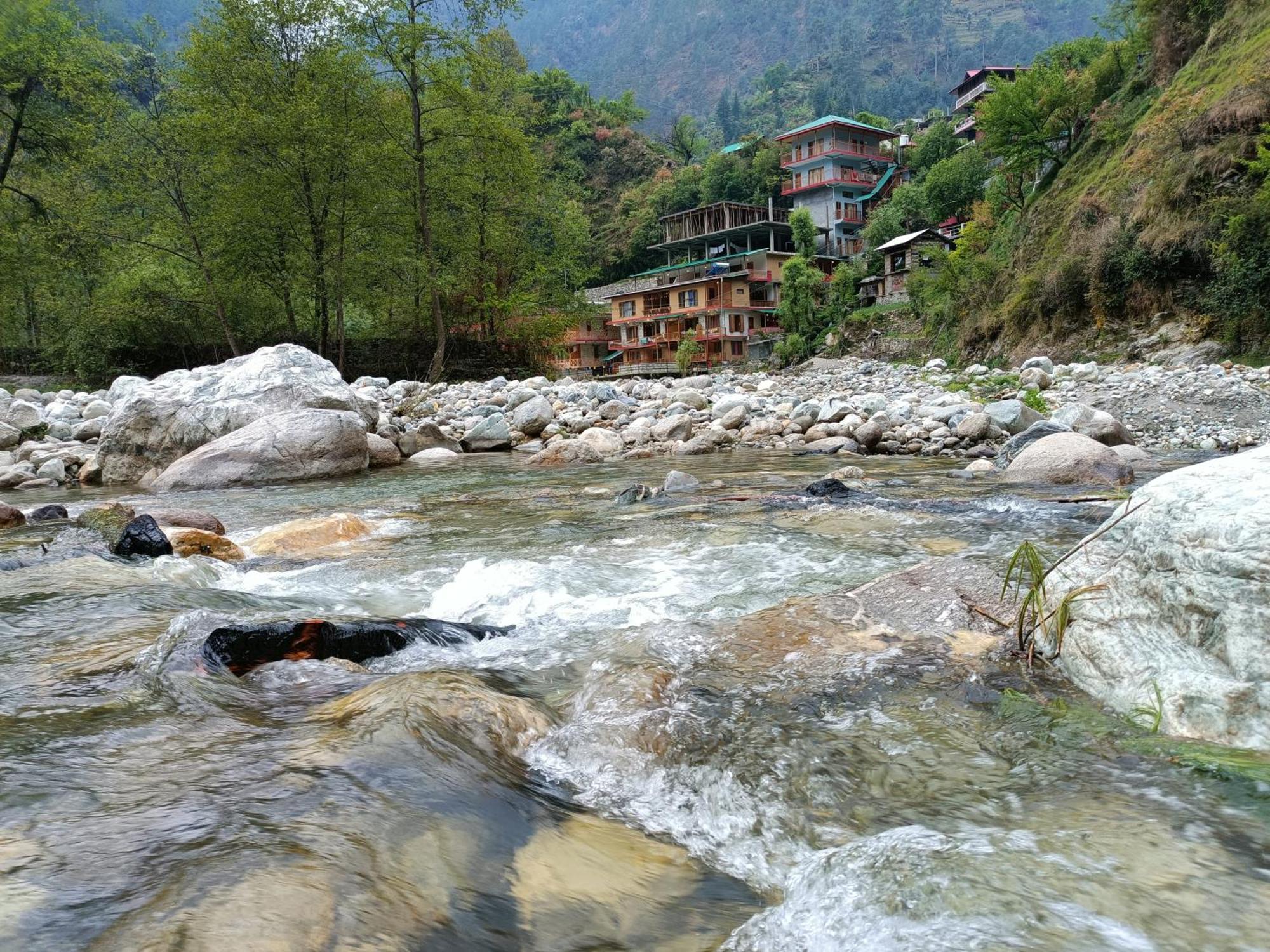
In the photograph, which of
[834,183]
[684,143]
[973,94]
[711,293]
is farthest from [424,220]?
[684,143]

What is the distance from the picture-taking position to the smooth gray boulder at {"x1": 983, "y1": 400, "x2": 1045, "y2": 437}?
11.7 metres

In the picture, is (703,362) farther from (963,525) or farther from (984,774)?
(984,774)

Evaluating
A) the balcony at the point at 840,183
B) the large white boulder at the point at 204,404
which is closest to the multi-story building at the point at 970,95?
the balcony at the point at 840,183

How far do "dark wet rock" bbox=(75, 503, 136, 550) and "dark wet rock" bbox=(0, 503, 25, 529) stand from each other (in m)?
0.46

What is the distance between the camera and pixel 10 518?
6848 millimetres

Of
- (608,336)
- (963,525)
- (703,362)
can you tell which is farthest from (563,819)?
(608,336)

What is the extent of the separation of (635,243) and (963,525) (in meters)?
56.5

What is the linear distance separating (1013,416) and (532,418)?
8540mm

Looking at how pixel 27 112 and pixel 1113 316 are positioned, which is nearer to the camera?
pixel 1113 316

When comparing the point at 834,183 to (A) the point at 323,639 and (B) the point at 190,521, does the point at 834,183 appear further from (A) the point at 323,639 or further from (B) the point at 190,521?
(A) the point at 323,639

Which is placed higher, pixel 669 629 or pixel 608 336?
pixel 608 336

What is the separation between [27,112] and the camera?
2111 cm

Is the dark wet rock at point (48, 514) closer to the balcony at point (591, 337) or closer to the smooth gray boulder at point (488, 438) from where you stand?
the smooth gray boulder at point (488, 438)

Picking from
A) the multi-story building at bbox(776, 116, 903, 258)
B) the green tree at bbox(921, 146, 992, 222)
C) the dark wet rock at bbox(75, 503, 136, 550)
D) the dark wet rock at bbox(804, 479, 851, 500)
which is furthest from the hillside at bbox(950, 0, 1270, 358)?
the multi-story building at bbox(776, 116, 903, 258)
